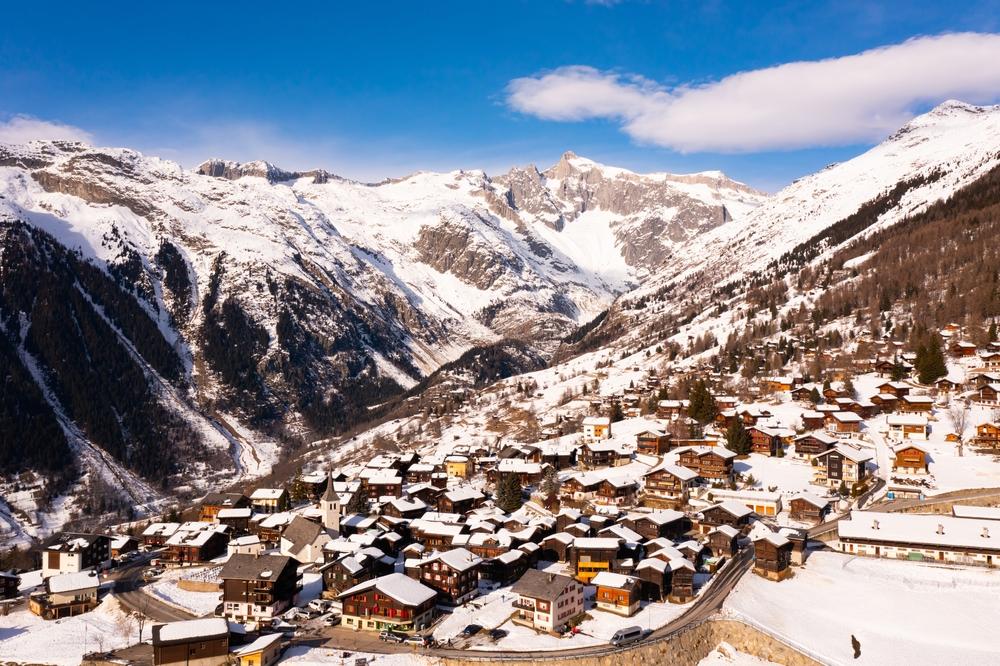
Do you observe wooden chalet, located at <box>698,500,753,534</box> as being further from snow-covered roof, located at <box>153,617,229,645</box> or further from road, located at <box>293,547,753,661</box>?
snow-covered roof, located at <box>153,617,229,645</box>

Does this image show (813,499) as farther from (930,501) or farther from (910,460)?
(910,460)

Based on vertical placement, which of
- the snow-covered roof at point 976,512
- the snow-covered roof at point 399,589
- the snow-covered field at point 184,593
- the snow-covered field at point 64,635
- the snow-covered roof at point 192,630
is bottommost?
the snow-covered field at point 64,635

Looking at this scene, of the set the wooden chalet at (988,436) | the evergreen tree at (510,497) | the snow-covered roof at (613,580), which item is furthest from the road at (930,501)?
the evergreen tree at (510,497)

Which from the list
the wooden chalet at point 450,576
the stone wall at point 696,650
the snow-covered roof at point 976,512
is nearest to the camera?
the stone wall at point 696,650

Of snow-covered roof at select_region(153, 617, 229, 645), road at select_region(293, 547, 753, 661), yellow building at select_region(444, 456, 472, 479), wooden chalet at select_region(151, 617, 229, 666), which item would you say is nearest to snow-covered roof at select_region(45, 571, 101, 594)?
snow-covered roof at select_region(153, 617, 229, 645)

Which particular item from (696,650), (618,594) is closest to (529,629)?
(618,594)

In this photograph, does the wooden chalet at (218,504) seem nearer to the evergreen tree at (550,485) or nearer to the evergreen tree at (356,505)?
the evergreen tree at (356,505)
